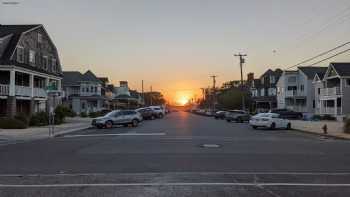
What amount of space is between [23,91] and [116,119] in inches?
455

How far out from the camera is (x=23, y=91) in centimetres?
5103

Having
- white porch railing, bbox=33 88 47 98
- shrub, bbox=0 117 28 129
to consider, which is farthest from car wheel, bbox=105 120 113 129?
white porch railing, bbox=33 88 47 98

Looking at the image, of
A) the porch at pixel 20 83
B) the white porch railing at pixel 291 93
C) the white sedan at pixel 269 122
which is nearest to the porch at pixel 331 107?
the white porch railing at pixel 291 93

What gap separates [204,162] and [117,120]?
Result: 30.7 meters

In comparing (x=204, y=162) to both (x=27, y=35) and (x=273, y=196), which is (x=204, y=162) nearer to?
(x=273, y=196)

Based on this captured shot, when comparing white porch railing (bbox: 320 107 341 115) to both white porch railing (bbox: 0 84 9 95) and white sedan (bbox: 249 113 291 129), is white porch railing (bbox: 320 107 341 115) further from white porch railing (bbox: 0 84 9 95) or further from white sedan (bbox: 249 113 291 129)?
white porch railing (bbox: 0 84 9 95)

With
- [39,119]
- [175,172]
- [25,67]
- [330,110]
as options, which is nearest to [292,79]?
[330,110]

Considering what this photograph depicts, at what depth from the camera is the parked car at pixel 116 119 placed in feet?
147

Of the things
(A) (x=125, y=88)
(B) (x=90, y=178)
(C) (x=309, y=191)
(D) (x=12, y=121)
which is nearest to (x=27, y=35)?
(D) (x=12, y=121)

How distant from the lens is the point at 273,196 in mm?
9766

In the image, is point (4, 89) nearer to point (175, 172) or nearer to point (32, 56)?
point (32, 56)

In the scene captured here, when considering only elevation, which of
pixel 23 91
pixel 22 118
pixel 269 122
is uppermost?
pixel 23 91

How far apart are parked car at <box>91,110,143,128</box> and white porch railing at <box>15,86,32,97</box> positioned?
9241mm

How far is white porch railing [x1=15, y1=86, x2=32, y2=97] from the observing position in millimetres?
49747
